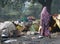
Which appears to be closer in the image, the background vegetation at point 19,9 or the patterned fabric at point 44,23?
the patterned fabric at point 44,23

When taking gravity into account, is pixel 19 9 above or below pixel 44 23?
above

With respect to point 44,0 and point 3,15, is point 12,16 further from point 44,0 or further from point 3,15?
point 44,0

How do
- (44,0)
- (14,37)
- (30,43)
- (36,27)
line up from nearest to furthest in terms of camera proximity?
(30,43)
(14,37)
(36,27)
(44,0)

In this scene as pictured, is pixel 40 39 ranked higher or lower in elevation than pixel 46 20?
lower

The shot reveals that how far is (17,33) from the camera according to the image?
1662 cm

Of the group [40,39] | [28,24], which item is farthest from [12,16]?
[40,39]

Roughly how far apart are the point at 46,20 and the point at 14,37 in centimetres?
221

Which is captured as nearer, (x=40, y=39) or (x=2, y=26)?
(x=40, y=39)

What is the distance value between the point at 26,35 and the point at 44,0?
971 cm

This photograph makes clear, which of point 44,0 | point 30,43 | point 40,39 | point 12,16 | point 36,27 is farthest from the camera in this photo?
point 12,16

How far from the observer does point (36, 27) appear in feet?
60.0

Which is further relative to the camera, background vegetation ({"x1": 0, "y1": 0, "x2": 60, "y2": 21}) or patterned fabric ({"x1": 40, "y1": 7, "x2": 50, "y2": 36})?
background vegetation ({"x1": 0, "y1": 0, "x2": 60, "y2": 21})

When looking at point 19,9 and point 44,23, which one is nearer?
point 44,23

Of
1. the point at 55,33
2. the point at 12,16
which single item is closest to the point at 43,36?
the point at 55,33
